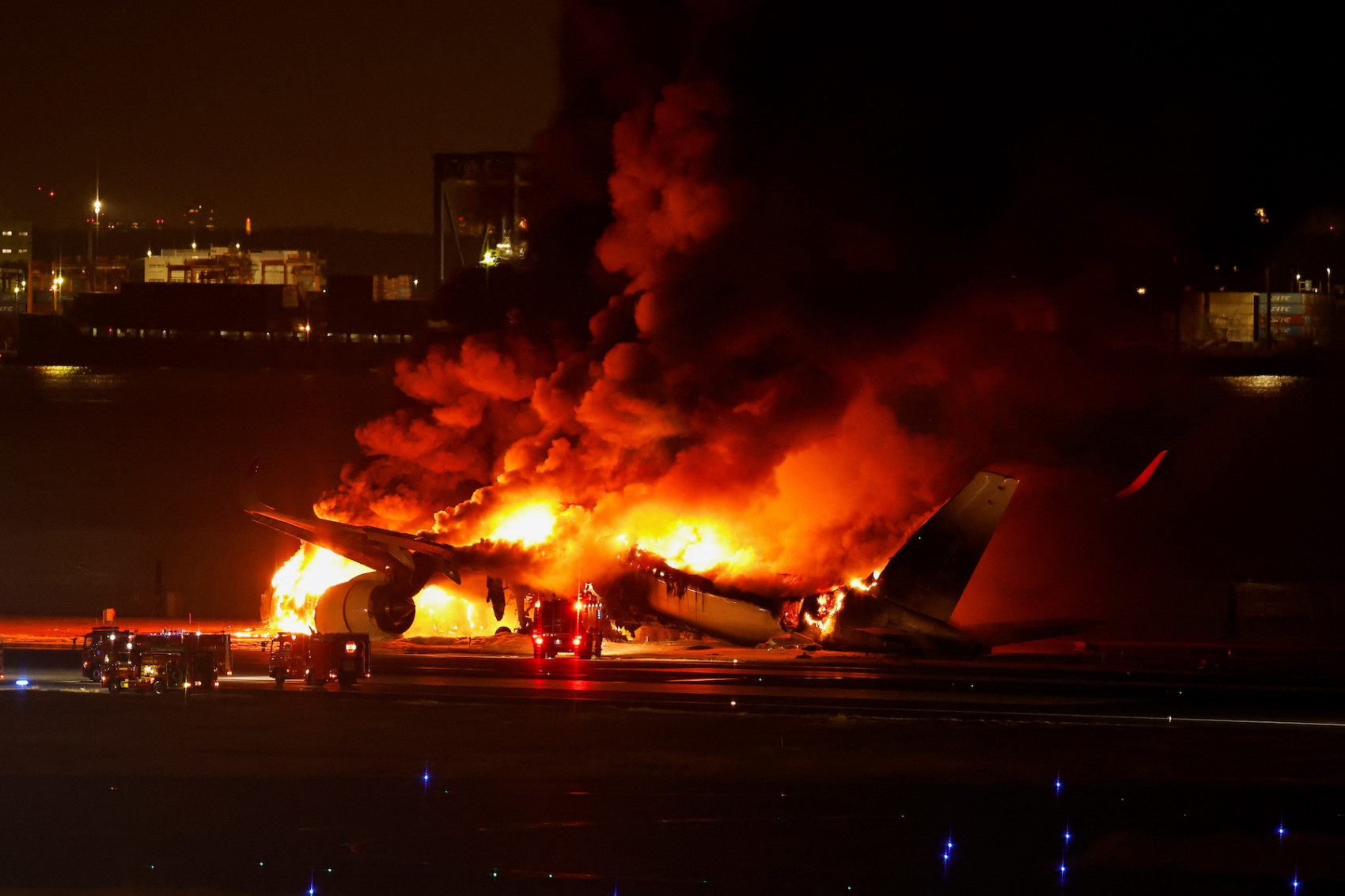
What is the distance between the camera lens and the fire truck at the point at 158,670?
1325 inches

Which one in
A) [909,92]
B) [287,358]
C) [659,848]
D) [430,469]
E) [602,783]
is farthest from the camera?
[287,358]

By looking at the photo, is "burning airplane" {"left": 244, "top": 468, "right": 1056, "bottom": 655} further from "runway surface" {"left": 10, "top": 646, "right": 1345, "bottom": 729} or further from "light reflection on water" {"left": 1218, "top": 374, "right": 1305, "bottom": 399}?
"light reflection on water" {"left": 1218, "top": 374, "right": 1305, "bottom": 399}

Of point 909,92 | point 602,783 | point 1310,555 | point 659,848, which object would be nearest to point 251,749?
point 602,783

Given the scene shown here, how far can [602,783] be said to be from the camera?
22.7m

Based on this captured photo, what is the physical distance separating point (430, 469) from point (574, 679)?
1990cm

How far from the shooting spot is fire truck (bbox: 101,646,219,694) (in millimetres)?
33656

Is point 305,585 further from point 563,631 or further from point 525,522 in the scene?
point 563,631

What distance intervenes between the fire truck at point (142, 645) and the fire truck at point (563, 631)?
872 cm

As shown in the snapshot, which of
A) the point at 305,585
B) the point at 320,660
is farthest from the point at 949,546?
the point at 305,585

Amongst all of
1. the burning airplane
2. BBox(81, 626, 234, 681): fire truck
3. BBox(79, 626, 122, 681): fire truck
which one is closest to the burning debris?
the burning airplane

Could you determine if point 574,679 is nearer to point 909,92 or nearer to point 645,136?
point 645,136

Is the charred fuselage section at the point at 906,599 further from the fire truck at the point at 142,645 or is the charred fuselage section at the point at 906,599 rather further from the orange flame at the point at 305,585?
the orange flame at the point at 305,585

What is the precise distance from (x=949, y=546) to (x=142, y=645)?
20458mm

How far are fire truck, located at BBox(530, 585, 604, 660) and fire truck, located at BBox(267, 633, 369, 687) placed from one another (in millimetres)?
6978
